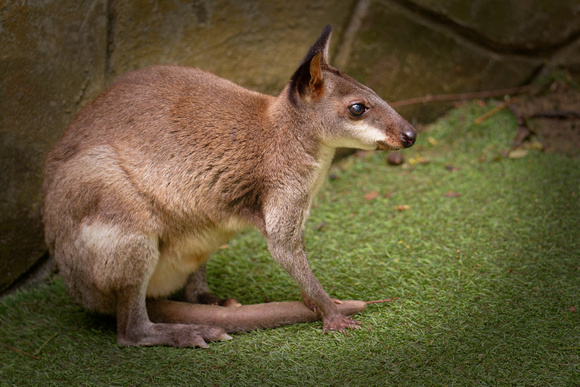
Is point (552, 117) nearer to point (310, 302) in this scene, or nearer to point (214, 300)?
point (310, 302)

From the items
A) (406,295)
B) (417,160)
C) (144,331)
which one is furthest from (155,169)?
(417,160)

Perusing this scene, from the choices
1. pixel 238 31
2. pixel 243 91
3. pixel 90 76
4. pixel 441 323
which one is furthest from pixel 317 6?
pixel 441 323

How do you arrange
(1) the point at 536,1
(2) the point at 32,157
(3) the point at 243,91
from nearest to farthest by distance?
(3) the point at 243,91 → (2) the point at 32,157 → (1) the point at 536,1

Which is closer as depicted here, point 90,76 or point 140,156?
point 140,156

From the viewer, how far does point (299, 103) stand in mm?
3598

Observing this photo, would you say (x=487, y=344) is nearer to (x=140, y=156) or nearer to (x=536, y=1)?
A: (x=140, y=156)

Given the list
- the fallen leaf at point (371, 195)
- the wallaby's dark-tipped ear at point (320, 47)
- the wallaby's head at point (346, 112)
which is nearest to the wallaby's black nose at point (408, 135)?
the wallaby's head at point (346, 112)

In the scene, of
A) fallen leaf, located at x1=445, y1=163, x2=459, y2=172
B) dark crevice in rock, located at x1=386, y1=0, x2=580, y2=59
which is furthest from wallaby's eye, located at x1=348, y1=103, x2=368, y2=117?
dark crevice in rock, located at x1=386, y1=0, x2=580, y2=59

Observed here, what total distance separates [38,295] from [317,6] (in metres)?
3.56

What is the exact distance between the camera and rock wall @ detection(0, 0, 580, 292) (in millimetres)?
4168

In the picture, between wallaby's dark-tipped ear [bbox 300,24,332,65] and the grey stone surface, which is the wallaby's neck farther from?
the grey stone surface

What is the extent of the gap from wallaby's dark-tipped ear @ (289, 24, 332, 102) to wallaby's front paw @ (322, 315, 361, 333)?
4.71ft

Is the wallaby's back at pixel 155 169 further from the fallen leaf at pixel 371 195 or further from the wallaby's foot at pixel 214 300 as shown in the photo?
the fallen leaf at pixel 371 195

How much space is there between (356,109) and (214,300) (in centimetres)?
177
